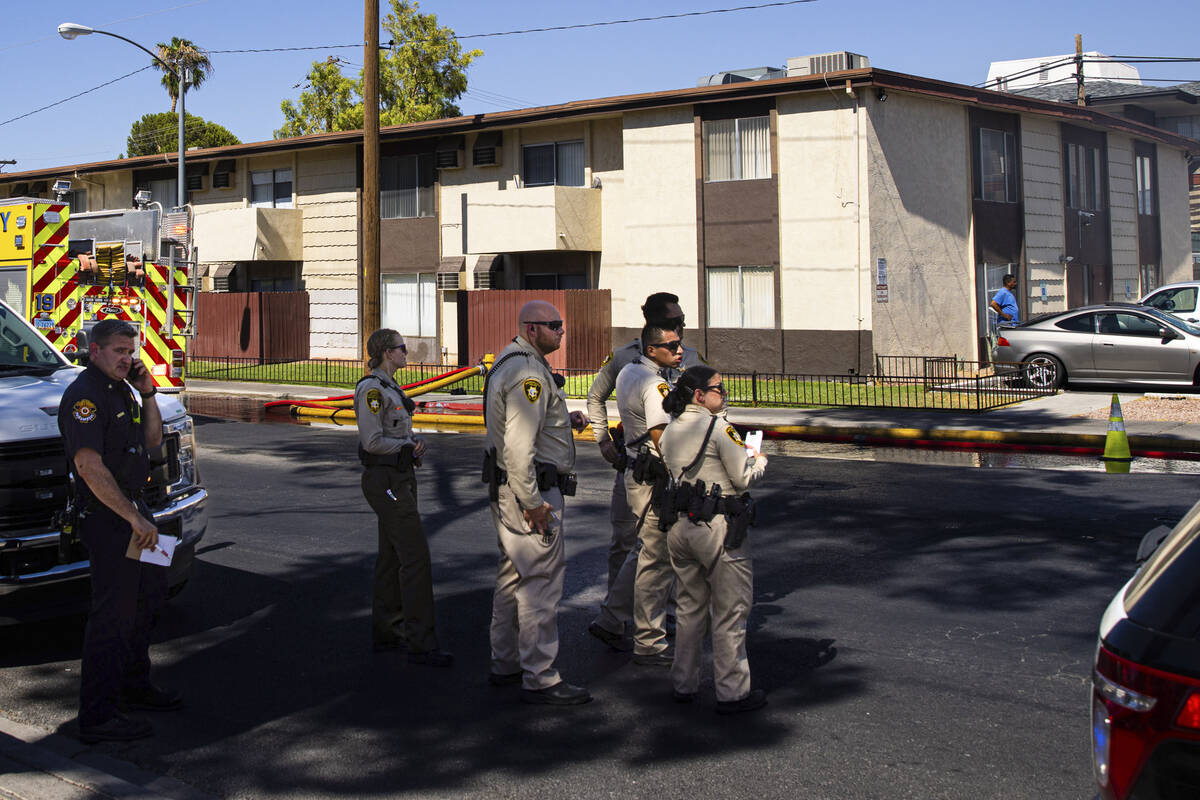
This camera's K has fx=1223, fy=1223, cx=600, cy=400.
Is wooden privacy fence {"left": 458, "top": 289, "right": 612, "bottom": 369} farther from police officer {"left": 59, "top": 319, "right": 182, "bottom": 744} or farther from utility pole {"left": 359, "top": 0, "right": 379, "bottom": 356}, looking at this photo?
police officer {"left": 59, "top": 319, "right": 182, "bottom": 744}

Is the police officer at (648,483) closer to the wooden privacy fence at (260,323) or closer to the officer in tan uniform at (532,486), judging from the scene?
the officer in tan uniform at (532,486)

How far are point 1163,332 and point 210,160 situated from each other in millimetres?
26768

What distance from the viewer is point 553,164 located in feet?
97.3

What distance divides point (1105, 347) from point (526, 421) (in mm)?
17452

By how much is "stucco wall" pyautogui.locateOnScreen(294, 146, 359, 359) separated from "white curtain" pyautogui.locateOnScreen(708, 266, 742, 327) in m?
10.8

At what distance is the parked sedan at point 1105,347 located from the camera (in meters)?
20.4

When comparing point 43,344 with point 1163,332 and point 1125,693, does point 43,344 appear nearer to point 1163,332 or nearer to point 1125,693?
point 1125,693

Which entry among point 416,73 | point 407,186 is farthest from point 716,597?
point 416,73

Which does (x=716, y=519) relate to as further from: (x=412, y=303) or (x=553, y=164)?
(x=412, y=303)

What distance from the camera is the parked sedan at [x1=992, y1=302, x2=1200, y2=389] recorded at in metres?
20.4

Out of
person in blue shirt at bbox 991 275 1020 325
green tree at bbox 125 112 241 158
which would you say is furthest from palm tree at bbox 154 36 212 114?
person in blue shirt at bbox 991 275 1020 325

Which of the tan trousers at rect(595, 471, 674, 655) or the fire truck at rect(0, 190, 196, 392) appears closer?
the tan trousers at rect(595, 471, 674, 655)

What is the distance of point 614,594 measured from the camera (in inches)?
→ 279

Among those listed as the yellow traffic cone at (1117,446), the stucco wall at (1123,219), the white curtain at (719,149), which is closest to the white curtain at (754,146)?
the white curtain at (719,149)
